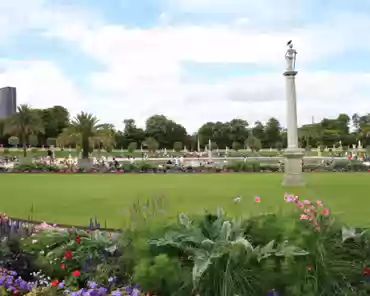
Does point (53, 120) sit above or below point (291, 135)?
above

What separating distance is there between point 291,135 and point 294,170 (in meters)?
1.43

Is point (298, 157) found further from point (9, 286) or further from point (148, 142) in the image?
point (148, 142)

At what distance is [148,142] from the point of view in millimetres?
82500

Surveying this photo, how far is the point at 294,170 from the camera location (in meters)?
18.3

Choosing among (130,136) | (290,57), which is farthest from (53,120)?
(290,57)

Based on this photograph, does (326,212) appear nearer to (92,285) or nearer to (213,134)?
(92,285)

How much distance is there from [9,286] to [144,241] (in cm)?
139

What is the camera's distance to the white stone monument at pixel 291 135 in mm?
18250

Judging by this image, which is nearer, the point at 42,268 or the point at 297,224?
the point at 297,224

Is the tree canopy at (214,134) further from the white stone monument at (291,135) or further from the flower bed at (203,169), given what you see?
the white stone monument at (291,135)

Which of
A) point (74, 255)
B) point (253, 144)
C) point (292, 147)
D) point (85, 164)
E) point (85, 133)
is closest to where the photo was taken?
point (74, 255)

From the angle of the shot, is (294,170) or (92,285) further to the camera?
(294,170)

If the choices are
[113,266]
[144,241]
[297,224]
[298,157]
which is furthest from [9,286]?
[298,157]

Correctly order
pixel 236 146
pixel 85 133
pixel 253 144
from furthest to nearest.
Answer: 1. pixel 236 146
2. pixel 253 144
3. pixel 85 133
